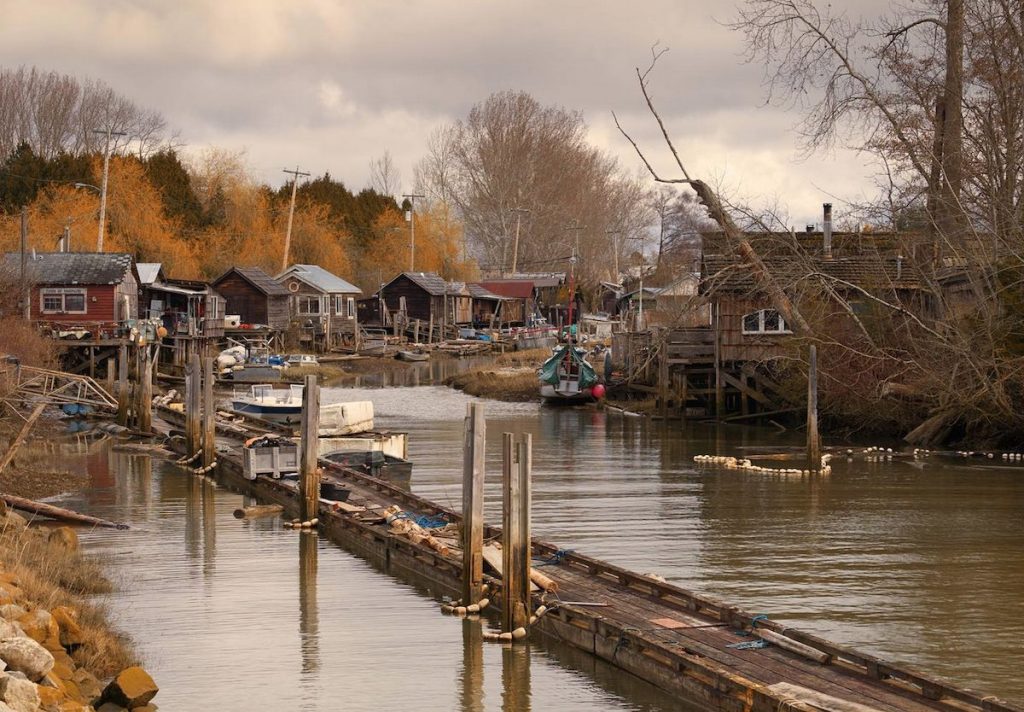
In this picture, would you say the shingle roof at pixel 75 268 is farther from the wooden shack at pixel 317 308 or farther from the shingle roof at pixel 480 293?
the shingle roof at pixel 480 293

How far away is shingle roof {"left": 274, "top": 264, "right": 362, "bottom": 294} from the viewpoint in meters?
84.1

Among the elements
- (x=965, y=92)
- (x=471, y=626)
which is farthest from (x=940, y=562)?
(x=965, y=92)

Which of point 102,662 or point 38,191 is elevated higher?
point 38,191

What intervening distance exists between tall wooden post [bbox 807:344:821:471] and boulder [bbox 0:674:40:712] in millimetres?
22858

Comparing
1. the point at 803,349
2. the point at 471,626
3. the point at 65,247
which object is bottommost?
the point at 471,626

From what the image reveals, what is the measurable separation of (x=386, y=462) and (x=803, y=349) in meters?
14.7

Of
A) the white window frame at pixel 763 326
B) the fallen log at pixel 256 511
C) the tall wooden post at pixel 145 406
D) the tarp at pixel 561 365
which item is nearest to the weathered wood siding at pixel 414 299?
the tarp at pixel 561 365

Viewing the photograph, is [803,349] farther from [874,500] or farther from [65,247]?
[65,247]

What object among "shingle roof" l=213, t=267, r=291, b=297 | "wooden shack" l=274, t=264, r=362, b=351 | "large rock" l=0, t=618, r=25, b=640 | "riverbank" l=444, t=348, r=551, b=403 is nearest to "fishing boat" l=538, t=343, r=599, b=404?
"riverbank" l=444, t=348, r=551, b=403

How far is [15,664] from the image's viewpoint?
12078mm

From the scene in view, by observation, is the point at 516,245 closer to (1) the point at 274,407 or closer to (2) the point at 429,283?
(2) the point at 429,283

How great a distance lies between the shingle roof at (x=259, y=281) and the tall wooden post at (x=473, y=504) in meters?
63.7

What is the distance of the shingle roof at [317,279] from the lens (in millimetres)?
84062

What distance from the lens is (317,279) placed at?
280 feet
